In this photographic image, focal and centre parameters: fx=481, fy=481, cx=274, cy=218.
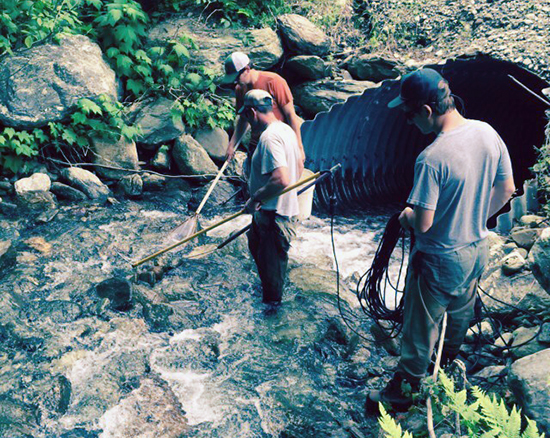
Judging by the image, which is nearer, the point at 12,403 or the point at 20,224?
the point at 12,403

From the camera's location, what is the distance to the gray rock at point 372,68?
30.6 ft

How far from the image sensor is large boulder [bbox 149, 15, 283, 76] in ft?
29.1

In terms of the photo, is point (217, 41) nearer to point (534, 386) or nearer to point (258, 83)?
point (258, 83)

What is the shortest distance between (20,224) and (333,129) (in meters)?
4.82

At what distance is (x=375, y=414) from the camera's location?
12.1 ft

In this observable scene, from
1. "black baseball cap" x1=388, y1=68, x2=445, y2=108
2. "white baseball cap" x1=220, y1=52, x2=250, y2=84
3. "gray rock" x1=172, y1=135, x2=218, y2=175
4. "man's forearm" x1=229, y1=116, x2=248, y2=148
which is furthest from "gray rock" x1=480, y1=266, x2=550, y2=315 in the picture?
"gray rock" x1=172, y1=135, x2=218, y2=175

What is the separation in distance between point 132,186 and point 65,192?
0.99 meters

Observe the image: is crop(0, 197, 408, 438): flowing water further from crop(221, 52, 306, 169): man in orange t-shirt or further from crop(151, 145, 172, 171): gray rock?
crop(151, 145, 172, 171): gray rock

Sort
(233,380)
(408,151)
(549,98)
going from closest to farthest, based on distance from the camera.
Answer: (233,380), (549,98), (408,151)

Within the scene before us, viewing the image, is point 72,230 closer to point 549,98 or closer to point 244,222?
point 244,222

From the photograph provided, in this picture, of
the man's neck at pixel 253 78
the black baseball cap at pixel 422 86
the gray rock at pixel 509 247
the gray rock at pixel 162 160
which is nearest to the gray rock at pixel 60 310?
the man's neck at pixel 253 78

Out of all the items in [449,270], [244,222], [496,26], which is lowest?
[244,222]

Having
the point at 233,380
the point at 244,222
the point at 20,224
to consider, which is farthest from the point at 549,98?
the point at 20,224

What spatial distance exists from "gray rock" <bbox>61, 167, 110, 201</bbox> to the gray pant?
5.70 metres
